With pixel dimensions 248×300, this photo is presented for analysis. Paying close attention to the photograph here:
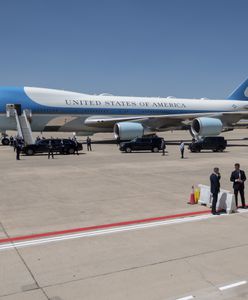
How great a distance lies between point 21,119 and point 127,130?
1074cm

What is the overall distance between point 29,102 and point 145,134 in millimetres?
13668

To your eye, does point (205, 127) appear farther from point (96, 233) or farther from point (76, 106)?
point (96, 233)

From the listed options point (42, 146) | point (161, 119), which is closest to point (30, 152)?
point (42, 146)

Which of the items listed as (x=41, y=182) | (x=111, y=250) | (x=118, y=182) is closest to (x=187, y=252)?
(x=111, y=250)

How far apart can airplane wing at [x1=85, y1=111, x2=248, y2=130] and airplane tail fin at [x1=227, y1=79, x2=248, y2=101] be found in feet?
22.2

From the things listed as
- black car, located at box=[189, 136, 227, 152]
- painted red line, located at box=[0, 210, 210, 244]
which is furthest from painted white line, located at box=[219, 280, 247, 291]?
black car, located at box=[189, 136, 227, 152]

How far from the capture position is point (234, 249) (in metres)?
8.60

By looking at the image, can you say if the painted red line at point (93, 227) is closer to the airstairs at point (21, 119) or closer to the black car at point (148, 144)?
the black car at point (148, 144)

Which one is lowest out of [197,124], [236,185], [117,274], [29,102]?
[117,274]

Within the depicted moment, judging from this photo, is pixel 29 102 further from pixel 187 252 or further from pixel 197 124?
pixel 187 252

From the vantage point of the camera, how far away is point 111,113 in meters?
43.0

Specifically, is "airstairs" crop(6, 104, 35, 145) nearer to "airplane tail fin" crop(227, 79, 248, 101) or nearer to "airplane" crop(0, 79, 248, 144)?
"airplane" crop(0, 79, 248, 144)

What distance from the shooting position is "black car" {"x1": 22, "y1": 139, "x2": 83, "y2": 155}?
32281 millimetres

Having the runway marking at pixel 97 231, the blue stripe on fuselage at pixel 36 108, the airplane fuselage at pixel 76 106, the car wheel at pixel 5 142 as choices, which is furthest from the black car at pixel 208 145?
the runway marking at pixel 97 231
